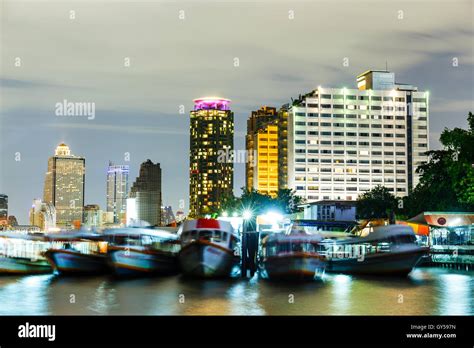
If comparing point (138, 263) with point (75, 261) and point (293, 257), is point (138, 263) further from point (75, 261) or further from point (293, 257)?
point (293, 257)

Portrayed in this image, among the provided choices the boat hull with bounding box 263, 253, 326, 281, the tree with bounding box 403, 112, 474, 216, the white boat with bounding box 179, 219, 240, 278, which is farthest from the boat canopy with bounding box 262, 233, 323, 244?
the tree with bounding box 403, 112, 474, 216

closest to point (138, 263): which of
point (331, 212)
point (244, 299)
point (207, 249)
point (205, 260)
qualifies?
point (205, 260)

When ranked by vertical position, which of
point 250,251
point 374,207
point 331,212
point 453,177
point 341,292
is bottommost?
point 341,292

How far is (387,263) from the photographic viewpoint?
50.5 meters

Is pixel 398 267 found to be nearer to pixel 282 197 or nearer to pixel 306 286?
pixel 306 286

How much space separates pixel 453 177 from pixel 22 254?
1628 inches

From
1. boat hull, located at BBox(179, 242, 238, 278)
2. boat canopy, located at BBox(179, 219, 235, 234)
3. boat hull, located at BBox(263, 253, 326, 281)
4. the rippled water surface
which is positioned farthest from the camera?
boat canopy, located at BBox(179, 219, 235, 234)

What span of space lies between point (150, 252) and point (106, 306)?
1538cm

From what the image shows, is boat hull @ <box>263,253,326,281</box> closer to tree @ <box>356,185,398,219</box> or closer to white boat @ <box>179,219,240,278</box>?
white boat @ <box>179,219,240,278</box>

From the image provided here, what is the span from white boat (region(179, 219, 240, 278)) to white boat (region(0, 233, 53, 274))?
1233 cm

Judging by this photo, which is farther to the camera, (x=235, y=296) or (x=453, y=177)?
(x=453, y=177)

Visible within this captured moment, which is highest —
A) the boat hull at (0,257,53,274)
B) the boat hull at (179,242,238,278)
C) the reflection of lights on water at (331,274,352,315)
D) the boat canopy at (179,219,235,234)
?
the boat canopy at (179,219,235,234)

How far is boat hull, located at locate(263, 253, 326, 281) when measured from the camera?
46.3 metres

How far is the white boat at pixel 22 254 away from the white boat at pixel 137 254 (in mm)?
6435
